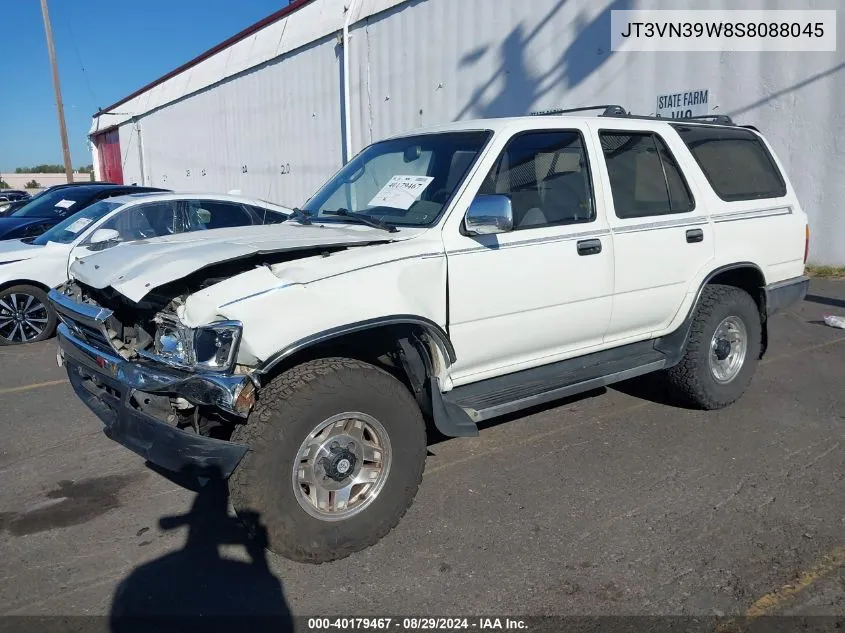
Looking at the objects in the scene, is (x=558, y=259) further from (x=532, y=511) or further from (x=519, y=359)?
(x=532, y=511)

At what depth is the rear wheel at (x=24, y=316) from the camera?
7.52 metres

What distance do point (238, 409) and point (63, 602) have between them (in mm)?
1135

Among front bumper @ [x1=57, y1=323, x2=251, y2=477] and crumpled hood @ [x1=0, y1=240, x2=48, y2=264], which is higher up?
crumpled hood @ [x1=0, y1=240, x2=48, y2=264]

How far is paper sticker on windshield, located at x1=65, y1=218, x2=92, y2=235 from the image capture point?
7779mm

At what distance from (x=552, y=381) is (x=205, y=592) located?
220 cm

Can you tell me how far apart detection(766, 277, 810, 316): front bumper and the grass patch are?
505 centimetres

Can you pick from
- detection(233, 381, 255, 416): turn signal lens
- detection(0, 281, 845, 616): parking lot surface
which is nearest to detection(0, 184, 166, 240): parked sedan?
detection(0, 281, 845, 616): parking lot surface

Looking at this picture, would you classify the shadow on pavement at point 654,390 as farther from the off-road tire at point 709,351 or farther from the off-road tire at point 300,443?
the off-road tire at point 300,443

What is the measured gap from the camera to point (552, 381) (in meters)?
4.22

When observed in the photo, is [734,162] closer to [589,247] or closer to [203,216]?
[589,247]

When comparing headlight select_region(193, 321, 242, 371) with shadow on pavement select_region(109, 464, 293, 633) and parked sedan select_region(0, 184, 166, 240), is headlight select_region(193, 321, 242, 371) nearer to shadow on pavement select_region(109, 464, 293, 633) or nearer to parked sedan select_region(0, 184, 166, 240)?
shadow on pavement select_region(109, 464, 293, 633)

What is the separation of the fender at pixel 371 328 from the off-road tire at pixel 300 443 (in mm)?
146

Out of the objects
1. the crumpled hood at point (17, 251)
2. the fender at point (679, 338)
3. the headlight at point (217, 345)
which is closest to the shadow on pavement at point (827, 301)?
the fender at point (679, 338)

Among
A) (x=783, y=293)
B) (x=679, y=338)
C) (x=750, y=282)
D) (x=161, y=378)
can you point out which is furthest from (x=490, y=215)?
(x=783, y=293)
